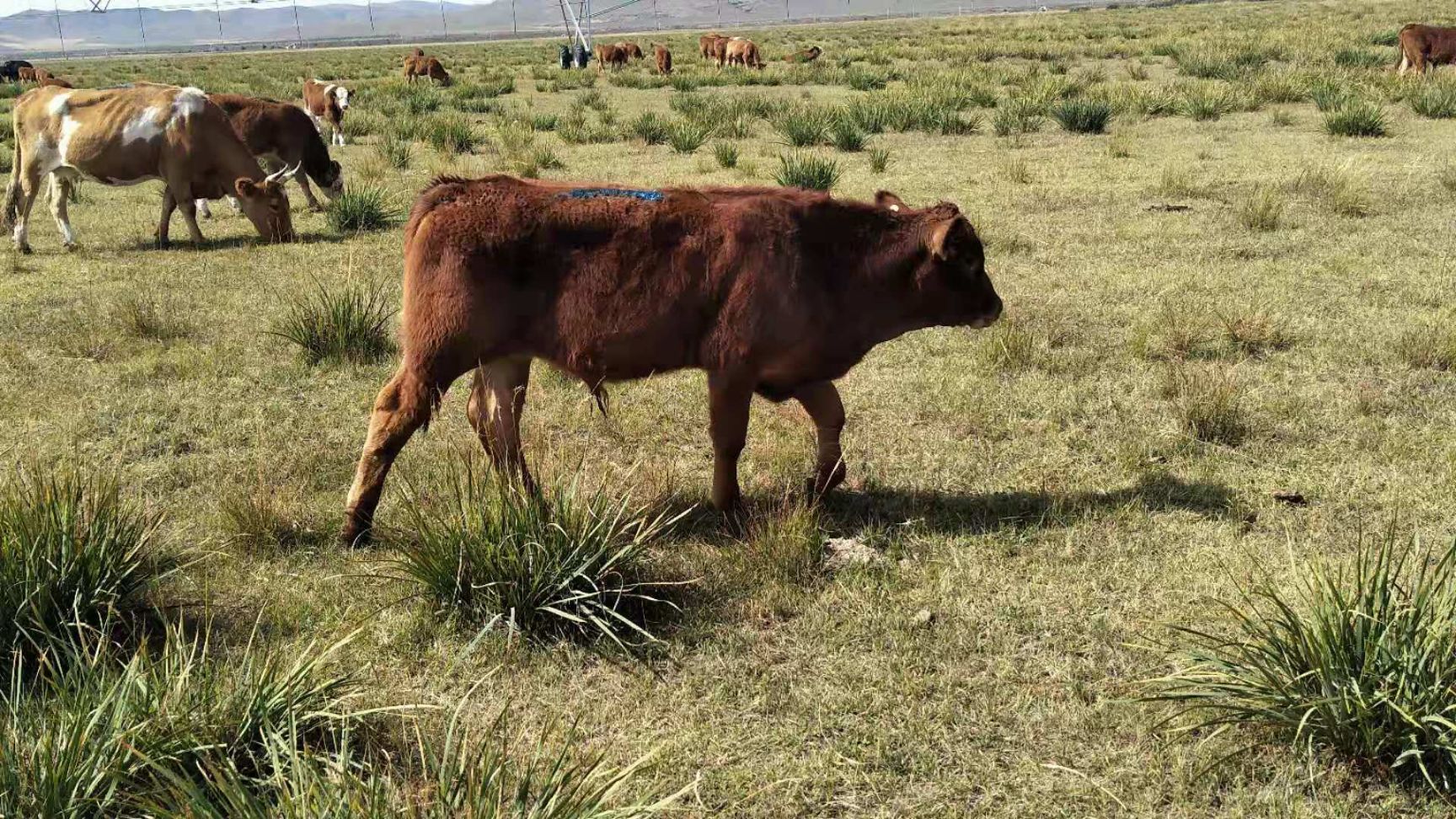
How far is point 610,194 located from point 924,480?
225 cm

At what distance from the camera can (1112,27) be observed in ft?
184

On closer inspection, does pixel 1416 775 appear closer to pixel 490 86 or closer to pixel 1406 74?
pixel 1406 74

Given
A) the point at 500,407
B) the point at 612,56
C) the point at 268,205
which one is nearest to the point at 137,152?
the point at 268,205

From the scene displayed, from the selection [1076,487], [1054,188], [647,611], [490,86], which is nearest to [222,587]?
[647,611]

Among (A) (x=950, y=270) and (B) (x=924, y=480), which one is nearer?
(A) (x=950, y=270)

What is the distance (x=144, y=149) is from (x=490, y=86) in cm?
2105

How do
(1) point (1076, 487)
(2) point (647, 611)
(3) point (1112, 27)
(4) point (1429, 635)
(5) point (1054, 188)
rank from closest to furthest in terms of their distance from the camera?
1. (4) point (1429, 635)
2. (2) point (647, 611)
3. (1) point (1076, 487)
4. (5) point (1054, 188)
5. (3) point (1112, 27)

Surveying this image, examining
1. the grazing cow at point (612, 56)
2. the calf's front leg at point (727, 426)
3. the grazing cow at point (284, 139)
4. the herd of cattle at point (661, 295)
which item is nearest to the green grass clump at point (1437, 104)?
the grazing cow at point (284, 139)

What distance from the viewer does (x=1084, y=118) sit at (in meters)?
18.4

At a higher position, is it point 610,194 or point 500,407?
point 610,194

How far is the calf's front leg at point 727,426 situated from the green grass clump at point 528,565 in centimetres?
73

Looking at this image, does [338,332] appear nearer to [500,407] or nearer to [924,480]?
[500,407]

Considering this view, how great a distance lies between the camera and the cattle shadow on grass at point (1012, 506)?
5.31m

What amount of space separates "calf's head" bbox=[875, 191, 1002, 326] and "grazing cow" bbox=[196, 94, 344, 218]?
10.5 m
